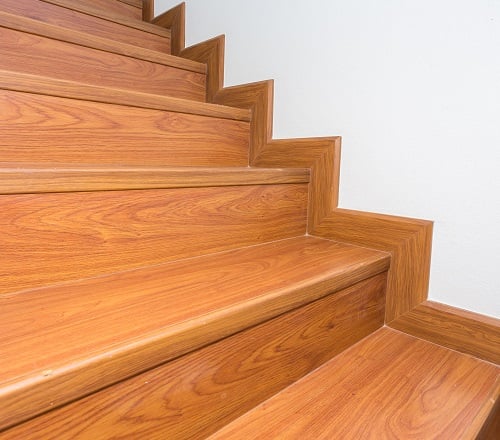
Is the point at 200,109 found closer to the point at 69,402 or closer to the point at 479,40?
Result: the point at 479,40

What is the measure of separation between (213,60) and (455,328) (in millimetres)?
974

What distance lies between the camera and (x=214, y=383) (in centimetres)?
49

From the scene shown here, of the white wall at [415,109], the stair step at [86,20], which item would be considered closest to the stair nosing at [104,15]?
the stair step at [86,20]

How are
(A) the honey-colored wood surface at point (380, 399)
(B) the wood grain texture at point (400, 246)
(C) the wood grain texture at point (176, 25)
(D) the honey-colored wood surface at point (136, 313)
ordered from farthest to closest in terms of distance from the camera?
(C) the wood grain texture at point (176, 25), (B) the wood grain texture at point (400, 246), (A) the honey-colored wood surface at point (380, 399), (D) the honey-colored wood surface at point (136, 313)

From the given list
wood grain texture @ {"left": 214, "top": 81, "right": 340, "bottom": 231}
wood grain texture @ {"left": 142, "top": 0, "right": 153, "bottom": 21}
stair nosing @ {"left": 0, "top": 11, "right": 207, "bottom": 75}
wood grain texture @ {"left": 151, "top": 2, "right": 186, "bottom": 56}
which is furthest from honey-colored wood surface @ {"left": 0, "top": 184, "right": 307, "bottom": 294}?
wood grain texture @ {"left": 142, "top": 0, "right": 153, "bottom": 21}

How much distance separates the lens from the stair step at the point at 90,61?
2.93 ft

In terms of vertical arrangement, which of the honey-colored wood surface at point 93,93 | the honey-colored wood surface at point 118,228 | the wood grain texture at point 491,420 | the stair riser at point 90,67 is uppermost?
the stair riser at point 90,67

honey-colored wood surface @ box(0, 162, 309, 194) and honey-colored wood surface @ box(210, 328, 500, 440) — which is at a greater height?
honey-colored wood surface @ box(0, 162, 309, 194)

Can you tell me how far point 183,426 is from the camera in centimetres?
46

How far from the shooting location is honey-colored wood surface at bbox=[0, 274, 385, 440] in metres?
0.38

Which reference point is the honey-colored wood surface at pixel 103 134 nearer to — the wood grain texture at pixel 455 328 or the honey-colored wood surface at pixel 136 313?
the honey-colored wood surface at pixel 136 313

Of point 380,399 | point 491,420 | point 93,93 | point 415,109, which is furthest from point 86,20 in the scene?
point 491,420

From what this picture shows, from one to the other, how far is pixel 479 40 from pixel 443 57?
6 cm

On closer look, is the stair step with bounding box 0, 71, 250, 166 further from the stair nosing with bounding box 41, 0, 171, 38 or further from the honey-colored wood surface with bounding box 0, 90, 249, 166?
the stair nosing with bounding box 41, 0, 171, 38
